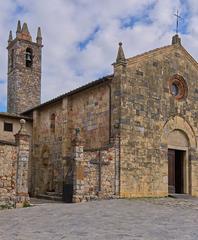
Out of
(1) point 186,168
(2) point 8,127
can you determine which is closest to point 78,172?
(1) point 186,168

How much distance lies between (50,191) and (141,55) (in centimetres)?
946

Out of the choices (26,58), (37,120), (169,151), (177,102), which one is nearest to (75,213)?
(169,151)

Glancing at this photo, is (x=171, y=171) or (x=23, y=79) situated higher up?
(x=23, y=79)

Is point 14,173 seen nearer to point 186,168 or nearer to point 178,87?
point 186,168

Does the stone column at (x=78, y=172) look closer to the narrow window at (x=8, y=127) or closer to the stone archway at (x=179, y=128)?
the stone archway at (x=179, y=128)

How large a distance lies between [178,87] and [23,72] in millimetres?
15480

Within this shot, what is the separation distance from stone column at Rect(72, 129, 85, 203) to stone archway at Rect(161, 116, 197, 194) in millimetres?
5167

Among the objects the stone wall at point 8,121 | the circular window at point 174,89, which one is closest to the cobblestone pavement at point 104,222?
the circular window at point 174,89

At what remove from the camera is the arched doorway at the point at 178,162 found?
20203 millimetres

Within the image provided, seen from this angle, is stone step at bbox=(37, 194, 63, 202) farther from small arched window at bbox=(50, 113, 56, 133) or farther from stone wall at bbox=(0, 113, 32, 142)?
stone wall at bbox=(0, 113, 32, 142)

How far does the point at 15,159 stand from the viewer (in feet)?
48.4

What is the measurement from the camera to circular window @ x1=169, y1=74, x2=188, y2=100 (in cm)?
2067

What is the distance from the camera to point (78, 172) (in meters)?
16.5

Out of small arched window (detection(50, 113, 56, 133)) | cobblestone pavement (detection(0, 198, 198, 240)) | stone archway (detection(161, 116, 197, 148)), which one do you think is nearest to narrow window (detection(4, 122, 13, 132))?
small arched window (detection(50, 113, 56, 133))
